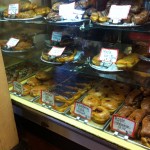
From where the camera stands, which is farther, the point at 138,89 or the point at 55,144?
the point at 55,144

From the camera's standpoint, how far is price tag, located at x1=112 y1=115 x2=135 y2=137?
4.01 feet

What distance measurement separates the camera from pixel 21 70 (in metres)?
2.24

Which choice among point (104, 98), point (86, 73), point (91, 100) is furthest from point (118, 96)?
point (86, 73)

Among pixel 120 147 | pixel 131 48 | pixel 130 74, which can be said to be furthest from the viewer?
→ pixel 131 48

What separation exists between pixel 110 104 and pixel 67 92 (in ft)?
1.25

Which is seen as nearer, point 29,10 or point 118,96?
point 118,96

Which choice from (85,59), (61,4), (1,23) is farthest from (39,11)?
(85,59)

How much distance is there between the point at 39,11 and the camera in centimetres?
183

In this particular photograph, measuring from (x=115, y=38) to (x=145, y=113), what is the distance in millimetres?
611

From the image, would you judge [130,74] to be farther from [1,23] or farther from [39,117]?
[1,23]

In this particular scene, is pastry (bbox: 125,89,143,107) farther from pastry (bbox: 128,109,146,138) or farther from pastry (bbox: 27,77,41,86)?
pastry (bbox: 27,77,41,86)

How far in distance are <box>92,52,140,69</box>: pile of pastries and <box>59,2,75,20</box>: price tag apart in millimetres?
410

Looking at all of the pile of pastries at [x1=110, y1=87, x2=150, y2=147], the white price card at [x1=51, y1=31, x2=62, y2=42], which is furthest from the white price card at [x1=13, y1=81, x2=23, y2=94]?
the pile of pastries at [x1=110, y1=87, x2=150, y2=147]

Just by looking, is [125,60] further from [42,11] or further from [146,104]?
[42,11]
